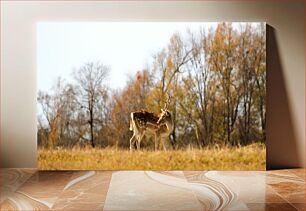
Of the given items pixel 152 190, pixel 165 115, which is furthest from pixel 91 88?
pixel 152 190

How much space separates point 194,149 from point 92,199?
1.38m

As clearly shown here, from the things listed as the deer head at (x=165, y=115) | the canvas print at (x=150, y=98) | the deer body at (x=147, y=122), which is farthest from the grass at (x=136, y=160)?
the deer head at (x=165, y=115)

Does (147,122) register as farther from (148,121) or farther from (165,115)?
(165,115)

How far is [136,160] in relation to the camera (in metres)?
4.69

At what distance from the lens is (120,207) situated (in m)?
3.38

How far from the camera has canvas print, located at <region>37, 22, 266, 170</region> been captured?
4.69m

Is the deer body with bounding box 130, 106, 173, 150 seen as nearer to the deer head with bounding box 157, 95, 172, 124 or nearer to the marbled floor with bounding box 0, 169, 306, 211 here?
the deer head with bounding box 157, 95, 172, 124

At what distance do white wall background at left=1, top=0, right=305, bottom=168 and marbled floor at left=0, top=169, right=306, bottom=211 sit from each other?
9.5 inches

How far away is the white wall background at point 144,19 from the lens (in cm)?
471

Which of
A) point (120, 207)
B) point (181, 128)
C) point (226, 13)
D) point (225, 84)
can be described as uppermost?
point (226, 13)

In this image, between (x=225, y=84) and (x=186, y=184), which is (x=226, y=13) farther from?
(x=186, y=184)

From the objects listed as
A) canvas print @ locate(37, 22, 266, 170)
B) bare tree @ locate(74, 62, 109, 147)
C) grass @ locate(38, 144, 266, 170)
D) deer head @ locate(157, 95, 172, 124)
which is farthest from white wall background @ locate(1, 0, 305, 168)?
deer head @ locate(157, 95, 172, 124)

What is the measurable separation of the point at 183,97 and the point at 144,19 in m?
0.77

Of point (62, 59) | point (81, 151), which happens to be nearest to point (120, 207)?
point (81, 151)
